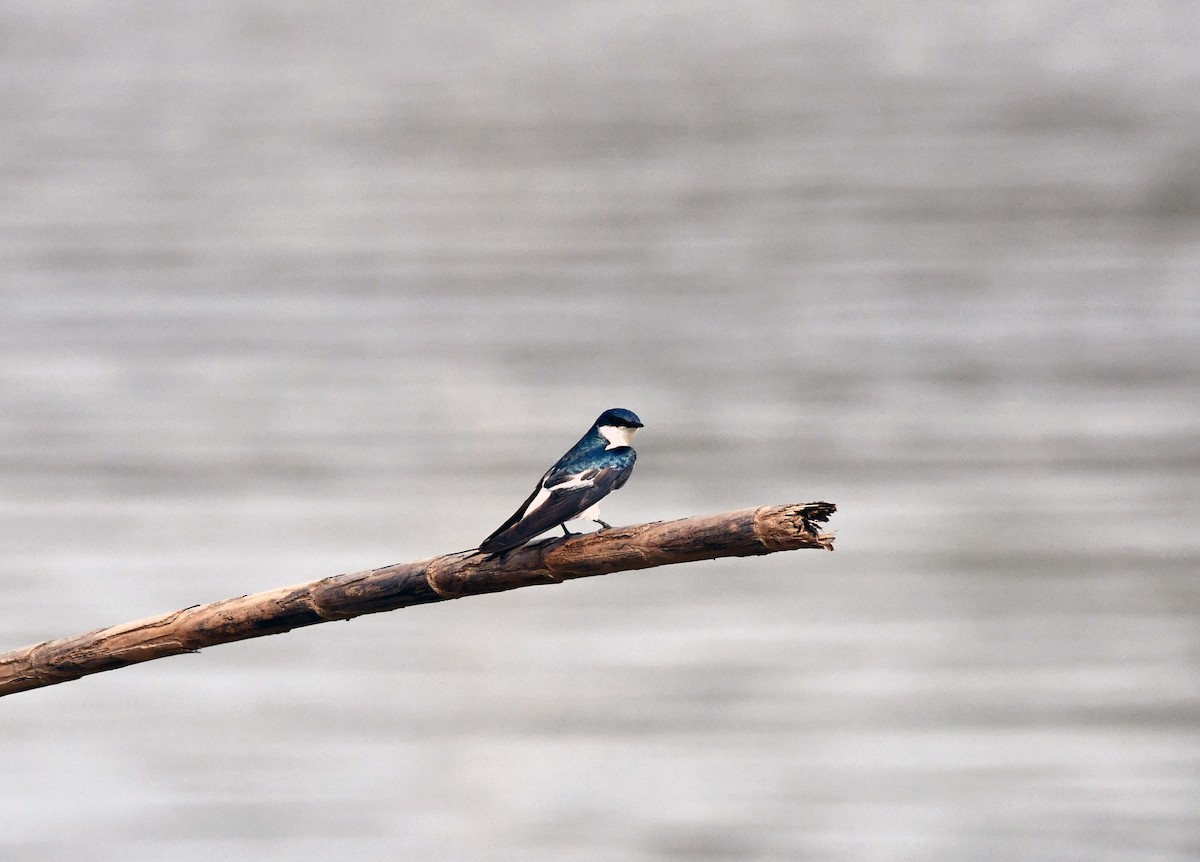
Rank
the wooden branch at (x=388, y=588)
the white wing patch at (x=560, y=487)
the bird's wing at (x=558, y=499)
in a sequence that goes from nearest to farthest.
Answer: the wooden branch at (x=388, y=588) < the bird's wing at (x=558, y=499) < the white wing patch at (x=560, y=487)

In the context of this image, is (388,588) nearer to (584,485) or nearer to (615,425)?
(584,485)

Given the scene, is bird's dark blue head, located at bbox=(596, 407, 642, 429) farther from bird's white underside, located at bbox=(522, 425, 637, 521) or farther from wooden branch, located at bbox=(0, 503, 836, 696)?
wooden branch, located at bbox=(0, 503, 836, 696)

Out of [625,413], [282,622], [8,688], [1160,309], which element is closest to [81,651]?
[8,688]

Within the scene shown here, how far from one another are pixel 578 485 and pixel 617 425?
9.6 inches

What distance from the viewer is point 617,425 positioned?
4.94 ft

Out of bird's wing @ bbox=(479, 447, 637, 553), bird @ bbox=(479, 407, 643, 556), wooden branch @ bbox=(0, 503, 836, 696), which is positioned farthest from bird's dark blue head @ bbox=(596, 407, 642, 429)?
wooden branch @ bbox=(0, 503, 836, 696)

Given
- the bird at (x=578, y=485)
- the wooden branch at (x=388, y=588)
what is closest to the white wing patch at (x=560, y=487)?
the bird at (x=578, y=485)

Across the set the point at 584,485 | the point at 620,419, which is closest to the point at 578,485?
the point at 584,485

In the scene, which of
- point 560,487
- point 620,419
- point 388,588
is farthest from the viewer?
point 620,419

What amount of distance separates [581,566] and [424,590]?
179 mm

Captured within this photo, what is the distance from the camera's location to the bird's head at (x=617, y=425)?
1488mm

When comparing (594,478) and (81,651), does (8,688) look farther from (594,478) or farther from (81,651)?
(594,478)

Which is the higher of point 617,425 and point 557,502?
point 617,425

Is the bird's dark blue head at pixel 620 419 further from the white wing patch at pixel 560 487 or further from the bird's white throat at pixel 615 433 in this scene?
the white wing patch at pixel 560 487
